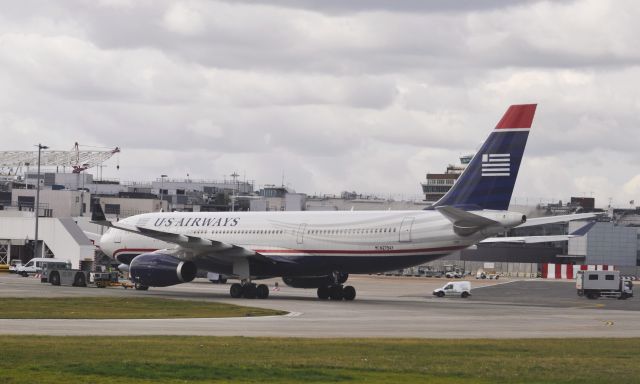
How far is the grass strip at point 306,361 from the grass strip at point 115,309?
11.9 meters

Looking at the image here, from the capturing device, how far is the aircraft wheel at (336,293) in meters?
65.6

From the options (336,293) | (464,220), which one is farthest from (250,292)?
(464,220)

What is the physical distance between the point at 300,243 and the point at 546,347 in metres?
30.8

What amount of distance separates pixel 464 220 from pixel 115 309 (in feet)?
58.4

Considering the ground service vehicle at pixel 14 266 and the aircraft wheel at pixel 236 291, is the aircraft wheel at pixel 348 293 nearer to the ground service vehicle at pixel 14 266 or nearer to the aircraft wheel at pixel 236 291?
the aircraft wheel at pixel 236 291

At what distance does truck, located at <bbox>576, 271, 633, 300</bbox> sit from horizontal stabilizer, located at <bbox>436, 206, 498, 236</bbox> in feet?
95.7

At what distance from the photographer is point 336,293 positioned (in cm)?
6581

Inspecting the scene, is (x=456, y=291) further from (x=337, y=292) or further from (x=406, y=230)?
(x=406, y=230)

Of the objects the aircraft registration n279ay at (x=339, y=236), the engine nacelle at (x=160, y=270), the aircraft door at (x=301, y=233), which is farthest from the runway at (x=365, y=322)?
the aircraft door at (x=301, y=233)

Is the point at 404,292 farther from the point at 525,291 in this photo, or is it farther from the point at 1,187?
the point at 1,187

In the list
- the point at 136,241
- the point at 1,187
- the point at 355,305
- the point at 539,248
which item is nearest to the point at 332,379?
the point at 355,305

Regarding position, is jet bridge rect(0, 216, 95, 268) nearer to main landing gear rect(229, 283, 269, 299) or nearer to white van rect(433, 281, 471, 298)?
white van rect(433, 281, 471, 298)

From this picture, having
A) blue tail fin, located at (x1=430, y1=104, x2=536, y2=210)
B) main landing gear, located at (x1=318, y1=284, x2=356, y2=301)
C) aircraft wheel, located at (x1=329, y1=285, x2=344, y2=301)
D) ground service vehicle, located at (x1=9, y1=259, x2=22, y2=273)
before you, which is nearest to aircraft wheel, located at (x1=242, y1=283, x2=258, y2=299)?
main landing gear, located at (x1=318, y1=284, x2=356, y2=301)

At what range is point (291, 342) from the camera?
Result: 112 ft
